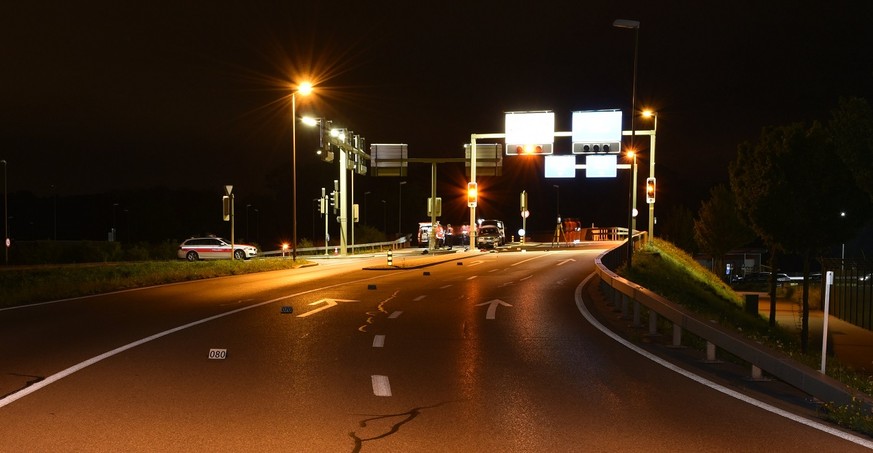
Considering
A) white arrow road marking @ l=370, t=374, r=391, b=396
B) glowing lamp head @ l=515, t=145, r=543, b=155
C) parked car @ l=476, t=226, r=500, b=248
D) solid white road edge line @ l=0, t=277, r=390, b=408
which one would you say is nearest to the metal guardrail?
white arrow road marking @ l=370, t=374, r=391, b=396

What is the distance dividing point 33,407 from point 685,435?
20.9 ft

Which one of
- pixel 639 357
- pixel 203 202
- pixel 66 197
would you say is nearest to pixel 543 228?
pixel 203 202

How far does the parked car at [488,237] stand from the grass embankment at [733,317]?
19165mm

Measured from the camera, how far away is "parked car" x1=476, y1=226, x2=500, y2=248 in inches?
2339

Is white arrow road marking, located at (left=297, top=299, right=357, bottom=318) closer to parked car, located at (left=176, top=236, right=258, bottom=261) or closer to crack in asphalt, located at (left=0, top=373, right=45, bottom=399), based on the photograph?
crack in asphalt, located at (left=0, top=373, right=45, bottom=399)

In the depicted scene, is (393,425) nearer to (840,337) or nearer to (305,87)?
(305,87)

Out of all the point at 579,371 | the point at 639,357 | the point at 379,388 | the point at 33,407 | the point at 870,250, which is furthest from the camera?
the point at 870,250

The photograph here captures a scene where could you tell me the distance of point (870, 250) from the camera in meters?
66.9

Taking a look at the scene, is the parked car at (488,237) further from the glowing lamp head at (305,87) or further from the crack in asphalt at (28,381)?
the crack in asphalt at (28,381)

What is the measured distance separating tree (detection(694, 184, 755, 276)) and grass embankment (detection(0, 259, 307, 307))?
4352cm

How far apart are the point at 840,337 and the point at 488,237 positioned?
101 feet

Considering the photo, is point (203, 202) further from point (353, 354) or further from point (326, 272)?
point (353, 354)

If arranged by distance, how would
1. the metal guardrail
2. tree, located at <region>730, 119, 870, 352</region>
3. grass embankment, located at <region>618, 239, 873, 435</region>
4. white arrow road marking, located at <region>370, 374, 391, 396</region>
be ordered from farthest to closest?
tree, located at <region>730, 119, 870, 352</region> < white arrow road marking, located at <region>370, 374, 391, 396</region> < the metal guardrail < grass embankment, located at <region>618, 239, 873, 435</region>

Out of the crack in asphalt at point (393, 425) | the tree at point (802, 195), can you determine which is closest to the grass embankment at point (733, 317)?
the tree at point (802, 195)
